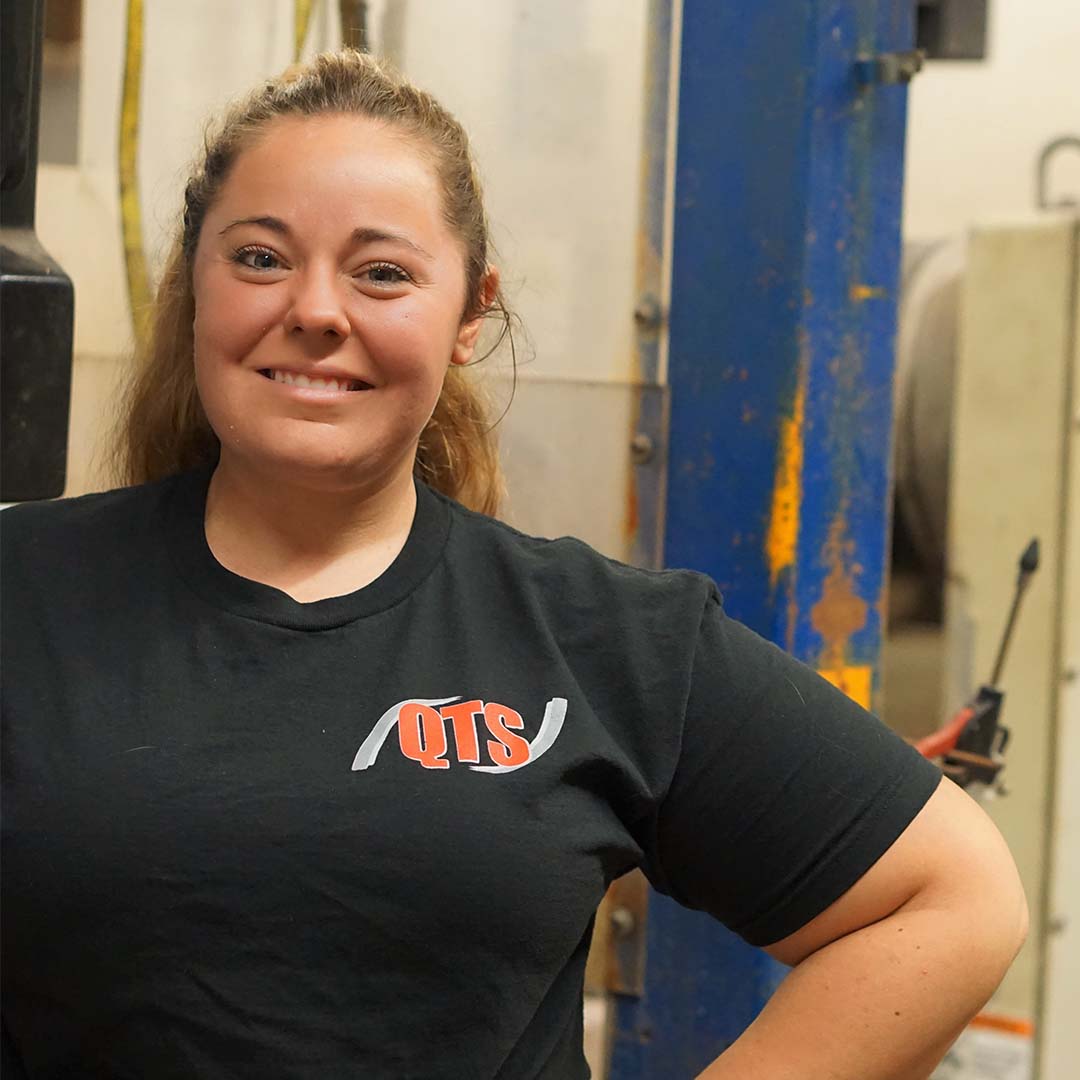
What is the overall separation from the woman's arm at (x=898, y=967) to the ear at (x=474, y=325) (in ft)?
1.41

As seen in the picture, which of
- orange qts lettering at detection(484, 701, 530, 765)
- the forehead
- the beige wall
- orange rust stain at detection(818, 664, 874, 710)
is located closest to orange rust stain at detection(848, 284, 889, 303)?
orange rust stain at detection(818, 664, 874, 710)

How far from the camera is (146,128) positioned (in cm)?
138

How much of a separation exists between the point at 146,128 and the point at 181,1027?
33.8 inches

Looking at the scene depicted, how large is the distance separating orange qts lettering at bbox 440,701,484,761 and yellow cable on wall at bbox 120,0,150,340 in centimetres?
53

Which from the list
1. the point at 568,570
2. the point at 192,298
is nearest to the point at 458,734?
the point at 568,570

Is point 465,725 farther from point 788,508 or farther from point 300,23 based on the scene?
point 300,23

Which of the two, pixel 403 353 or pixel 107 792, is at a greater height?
pixel 403 353

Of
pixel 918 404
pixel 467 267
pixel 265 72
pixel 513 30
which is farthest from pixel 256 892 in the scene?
pixel 918 404

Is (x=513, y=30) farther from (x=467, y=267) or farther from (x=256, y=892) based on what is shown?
(x=256, y=892)

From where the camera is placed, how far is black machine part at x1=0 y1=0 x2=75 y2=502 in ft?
1.71

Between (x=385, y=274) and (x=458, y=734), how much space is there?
0.93ft

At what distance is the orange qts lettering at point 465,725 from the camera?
875 mm

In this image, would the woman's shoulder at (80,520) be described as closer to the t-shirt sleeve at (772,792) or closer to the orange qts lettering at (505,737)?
the orange qts lettering at (505,737)

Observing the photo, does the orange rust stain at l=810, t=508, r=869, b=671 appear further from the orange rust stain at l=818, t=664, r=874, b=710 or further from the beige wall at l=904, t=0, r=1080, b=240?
the beige wall at l=904, t=0, r=1080, b=240
